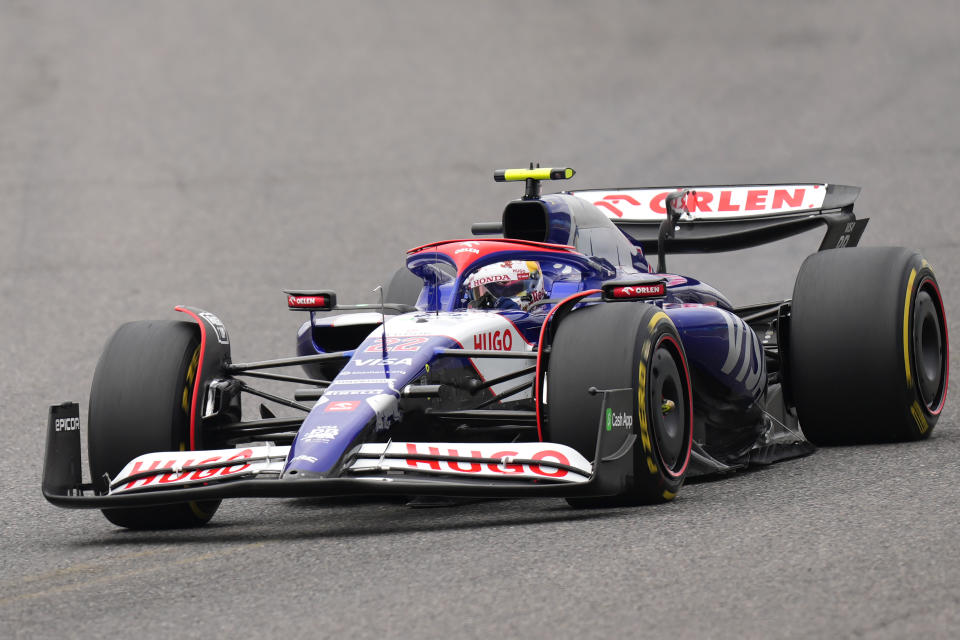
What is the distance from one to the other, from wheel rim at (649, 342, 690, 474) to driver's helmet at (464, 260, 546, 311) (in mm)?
1187

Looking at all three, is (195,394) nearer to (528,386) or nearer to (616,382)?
(528,386)

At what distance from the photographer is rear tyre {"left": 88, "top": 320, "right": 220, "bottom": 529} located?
257 inches

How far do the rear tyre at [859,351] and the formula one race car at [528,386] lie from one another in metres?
0.01

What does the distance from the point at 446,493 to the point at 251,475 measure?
0.86 meters

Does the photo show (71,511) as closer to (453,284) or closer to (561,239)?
(453,284)

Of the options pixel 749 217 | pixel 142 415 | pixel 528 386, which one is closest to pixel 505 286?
pixel 528 386

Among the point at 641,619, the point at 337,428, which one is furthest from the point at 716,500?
the point at 641,619

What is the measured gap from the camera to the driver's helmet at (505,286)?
756 cm

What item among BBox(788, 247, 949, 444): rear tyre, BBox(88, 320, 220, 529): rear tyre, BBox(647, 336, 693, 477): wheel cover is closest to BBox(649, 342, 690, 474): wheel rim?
BBox(647, 336, 693, 477): wheel cover

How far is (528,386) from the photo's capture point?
6586mm

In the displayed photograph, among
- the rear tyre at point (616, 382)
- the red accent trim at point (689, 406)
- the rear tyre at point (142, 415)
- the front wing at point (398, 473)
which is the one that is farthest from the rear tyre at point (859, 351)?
the rear tyre at point (142, 415)

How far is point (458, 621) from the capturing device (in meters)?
4.37

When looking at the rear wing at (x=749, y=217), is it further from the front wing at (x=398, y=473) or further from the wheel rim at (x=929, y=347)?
the front wing at (x=398, y=473)

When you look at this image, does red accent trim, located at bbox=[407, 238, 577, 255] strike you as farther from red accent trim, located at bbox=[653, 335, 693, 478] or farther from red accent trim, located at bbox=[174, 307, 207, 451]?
red accent trim, located at bbox=[174, 307, 207, 451]
